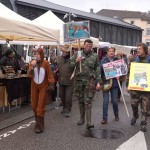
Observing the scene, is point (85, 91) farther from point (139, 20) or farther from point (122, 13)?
point (122, 13)

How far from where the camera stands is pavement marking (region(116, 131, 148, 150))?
613 cm

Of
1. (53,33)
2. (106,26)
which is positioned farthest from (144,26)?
(53,33)

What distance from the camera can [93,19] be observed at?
34.9m

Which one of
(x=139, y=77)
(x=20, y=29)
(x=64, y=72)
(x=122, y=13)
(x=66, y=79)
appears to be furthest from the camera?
(x=122, y=13)

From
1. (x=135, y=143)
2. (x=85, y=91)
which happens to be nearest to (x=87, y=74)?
(x=85, y=91)

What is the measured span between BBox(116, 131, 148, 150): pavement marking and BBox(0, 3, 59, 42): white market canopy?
3.58 m

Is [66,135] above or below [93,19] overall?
Answer: below

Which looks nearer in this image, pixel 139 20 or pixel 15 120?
pixel 15 120

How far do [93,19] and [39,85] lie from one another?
28488 mm

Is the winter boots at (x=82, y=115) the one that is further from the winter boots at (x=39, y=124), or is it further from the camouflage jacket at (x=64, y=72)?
the camouflage jacket at (x=64, y=72)

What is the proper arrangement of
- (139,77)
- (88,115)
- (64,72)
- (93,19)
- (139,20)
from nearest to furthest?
(88,115) → (139,77) → (64,72) → (93,19) → (139,20)

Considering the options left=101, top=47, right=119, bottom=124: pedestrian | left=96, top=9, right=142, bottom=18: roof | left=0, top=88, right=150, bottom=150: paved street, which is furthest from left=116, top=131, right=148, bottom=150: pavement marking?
left=96, top=9, right=142, bottom=18: roof

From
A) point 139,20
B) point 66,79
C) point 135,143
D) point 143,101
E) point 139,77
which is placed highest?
point 139,20

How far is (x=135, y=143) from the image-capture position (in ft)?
21.1
